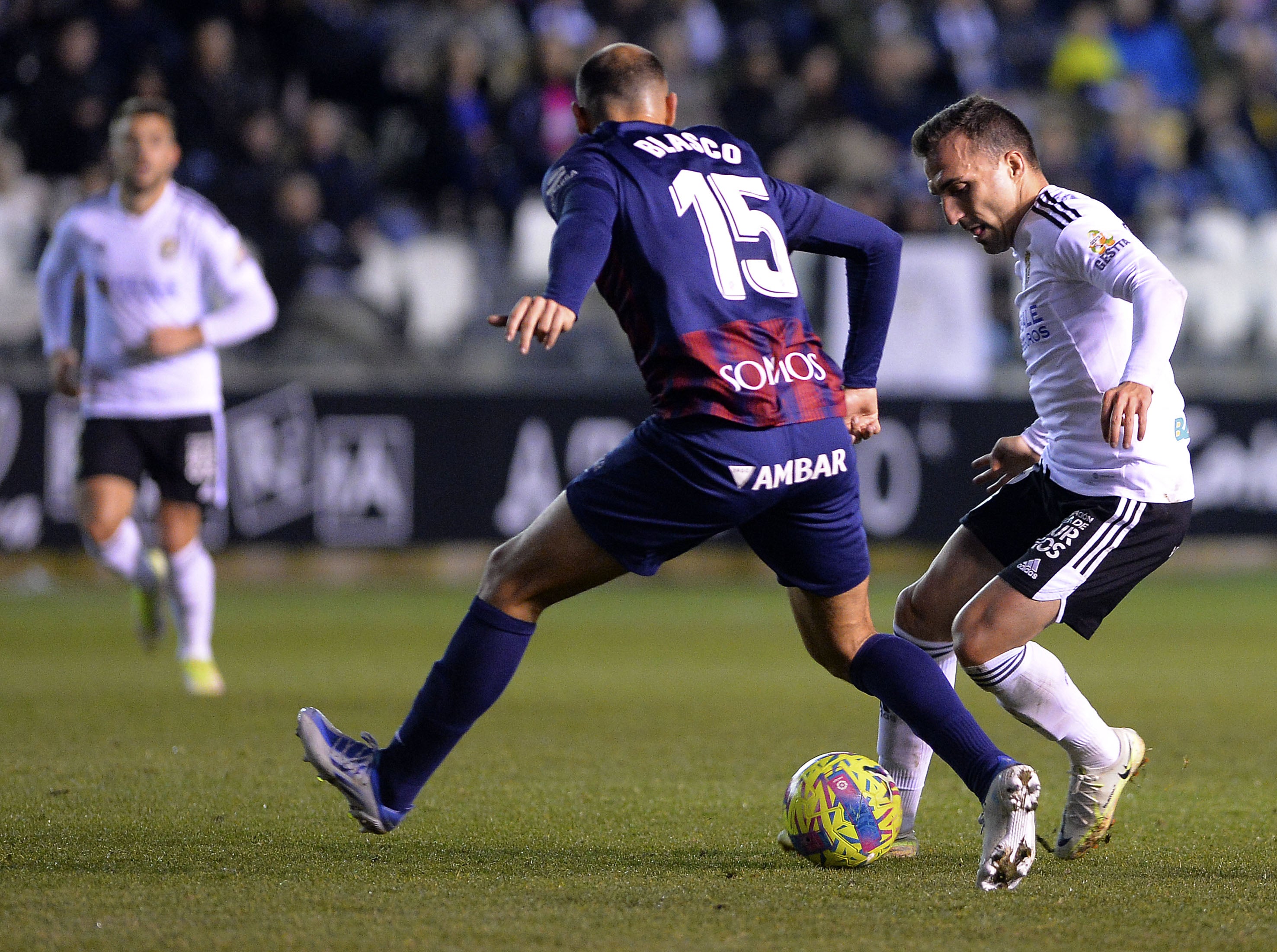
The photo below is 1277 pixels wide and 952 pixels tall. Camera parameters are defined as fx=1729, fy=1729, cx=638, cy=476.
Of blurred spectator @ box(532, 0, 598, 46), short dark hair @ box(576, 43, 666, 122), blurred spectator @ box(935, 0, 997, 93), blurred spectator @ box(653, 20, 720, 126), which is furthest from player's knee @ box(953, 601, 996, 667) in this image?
blurred spectator @ box(935, 0, 997, 93)

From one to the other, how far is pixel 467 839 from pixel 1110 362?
1.99 meters

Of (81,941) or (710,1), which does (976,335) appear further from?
(81,941)

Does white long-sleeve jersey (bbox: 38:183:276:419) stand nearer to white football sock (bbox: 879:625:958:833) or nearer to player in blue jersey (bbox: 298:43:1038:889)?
player in blue jersey (bbox: 298:43:1038:889)

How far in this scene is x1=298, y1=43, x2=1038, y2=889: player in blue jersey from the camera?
377cm

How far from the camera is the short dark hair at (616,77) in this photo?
4.00 meters

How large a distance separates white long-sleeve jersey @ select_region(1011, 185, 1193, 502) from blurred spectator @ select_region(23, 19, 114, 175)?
1010 cm

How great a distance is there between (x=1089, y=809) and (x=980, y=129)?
167 cm

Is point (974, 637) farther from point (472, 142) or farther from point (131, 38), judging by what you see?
point (131, 38)

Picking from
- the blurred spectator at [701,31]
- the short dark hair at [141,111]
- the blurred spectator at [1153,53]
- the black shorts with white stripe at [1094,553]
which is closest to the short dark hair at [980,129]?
the black shorts with white stripe at [1094,553]

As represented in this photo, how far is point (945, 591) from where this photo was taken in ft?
14.5

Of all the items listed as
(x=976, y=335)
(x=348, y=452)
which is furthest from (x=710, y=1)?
(x=348, y=452)

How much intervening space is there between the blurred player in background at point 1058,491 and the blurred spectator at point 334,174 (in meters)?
9.51

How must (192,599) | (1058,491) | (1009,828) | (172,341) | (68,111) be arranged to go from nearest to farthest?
(1009,828)
(1058,491)
(172,341)
(192,599)
(68,111)

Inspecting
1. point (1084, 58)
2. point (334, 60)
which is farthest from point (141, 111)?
point (1084, 58)
